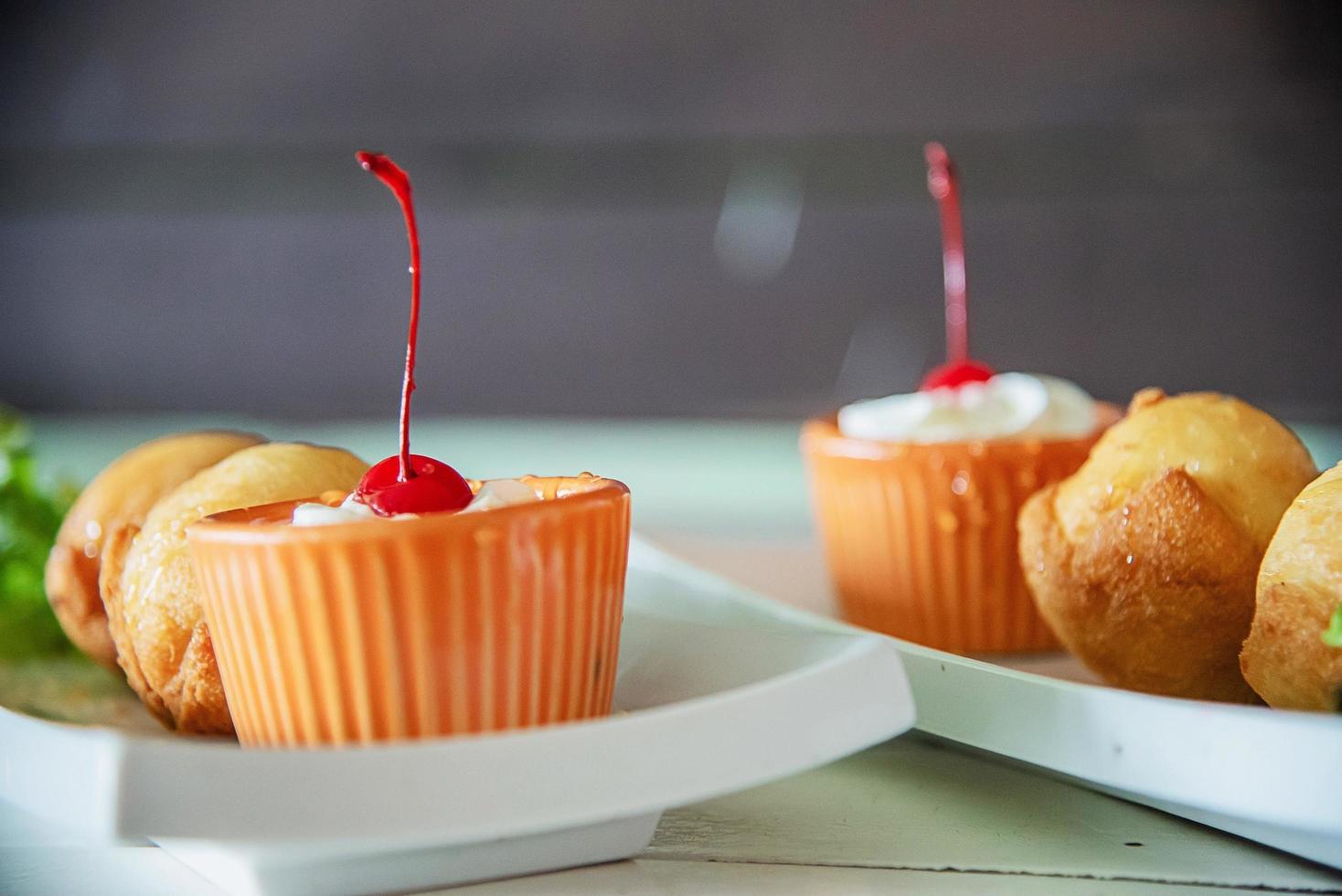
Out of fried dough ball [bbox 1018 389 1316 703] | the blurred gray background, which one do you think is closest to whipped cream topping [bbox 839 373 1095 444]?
→ fried dough ball [bbox 1018 389 1316 703]

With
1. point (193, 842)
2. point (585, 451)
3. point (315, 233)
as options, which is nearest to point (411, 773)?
point (193, 842)

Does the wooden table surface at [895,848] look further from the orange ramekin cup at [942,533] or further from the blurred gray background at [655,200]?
the blurred gray background at [655,200]

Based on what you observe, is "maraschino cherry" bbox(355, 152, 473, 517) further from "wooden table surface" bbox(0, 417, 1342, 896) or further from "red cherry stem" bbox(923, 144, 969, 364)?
"red cherry stem" bbox(923, 144, 969, 364)

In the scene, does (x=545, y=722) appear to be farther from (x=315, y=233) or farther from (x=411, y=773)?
(x=315, y=233)

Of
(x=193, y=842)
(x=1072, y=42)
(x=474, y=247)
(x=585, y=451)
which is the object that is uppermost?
(x=1072, y=42)

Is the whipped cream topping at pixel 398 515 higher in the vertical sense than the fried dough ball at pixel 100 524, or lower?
higher

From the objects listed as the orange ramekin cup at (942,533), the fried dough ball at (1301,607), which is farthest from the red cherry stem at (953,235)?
the fried dough ball at (1301,607)

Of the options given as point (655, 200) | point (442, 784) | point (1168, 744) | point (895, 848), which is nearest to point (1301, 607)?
point (1168, 744)
